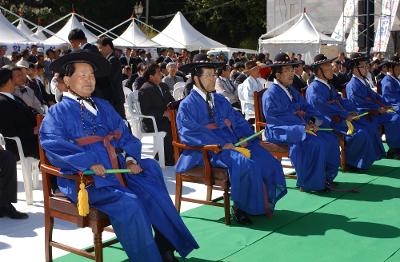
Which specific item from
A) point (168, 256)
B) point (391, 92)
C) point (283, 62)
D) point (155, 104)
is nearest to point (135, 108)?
point (155, 104)

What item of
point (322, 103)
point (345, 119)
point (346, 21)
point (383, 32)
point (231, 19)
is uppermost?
point (231, 19)

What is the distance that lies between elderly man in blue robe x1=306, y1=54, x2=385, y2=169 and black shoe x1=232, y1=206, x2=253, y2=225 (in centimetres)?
242

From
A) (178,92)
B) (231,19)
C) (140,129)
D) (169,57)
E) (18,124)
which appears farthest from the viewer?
(231,19)

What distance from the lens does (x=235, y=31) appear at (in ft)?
116

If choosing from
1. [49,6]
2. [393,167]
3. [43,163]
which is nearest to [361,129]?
[393,167]

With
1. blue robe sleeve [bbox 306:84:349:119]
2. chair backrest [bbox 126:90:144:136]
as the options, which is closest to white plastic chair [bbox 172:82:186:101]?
chair backrest [bbox 126:90:144:136]

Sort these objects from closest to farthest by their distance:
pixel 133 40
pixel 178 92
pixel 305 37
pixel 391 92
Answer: pixel 391 92
pixel 178 92
pixel 305 37
pixel 133 40

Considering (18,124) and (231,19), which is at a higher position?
(231,19)

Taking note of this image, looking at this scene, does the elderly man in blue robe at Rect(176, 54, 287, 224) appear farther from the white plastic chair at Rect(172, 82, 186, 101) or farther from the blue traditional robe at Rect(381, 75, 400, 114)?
the white plastic chair at Rect(172, 82, 186, 101)

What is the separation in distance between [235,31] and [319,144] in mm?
29997

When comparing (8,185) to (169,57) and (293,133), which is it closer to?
(293,133)

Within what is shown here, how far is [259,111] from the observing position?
664cm

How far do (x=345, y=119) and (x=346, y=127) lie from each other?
0.16 metres

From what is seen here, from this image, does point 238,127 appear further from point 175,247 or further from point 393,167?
point 393,167
